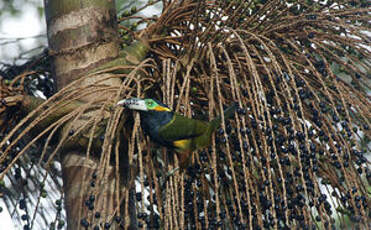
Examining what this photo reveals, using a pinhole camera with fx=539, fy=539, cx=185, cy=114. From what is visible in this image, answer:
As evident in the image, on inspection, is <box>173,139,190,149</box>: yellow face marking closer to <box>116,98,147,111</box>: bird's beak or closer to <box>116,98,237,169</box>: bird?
<box>116,98,237,169</box>: bird

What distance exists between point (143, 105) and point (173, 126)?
0.21 metres

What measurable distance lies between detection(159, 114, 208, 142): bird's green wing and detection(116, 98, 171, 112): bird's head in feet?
0.23

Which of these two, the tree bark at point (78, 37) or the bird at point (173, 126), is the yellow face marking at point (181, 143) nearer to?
the bird at point (173, 126)

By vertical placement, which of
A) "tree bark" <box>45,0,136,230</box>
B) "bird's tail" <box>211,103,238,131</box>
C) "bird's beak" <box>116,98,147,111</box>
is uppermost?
"tree bark" <box>45,0,136,230</box>

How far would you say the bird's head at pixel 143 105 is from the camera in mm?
2045

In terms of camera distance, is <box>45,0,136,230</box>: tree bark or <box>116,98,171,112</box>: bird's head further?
<box>45,0,136,230</box>: tree bark

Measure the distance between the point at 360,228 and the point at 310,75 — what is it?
29.1 inches

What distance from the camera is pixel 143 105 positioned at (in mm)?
2111

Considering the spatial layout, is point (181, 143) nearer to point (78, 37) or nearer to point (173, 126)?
point (173, 126)

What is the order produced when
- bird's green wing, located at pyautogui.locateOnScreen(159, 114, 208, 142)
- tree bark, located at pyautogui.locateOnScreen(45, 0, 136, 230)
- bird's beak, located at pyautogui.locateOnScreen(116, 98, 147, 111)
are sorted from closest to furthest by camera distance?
bird's beak, located at pyautogui.locateOnScreen(116, 98, 147, 111) < bird's green wing, located at pyautogui.locateOnScreen(159, 114, 208, 142) < tree bark, located at pyautogui.locateOnScreen(45, 0, 136, 230)

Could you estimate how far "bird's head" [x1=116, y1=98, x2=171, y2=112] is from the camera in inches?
80.5

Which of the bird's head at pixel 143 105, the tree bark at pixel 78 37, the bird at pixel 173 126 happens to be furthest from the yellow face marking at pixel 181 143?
the tree bark at pixel 78 37

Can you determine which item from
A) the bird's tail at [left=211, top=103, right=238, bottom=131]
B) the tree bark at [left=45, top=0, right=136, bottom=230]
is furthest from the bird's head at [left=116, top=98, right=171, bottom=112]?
the tree bark at [left=45, top=0, right=136, bottom=230]

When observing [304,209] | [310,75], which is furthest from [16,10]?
[304,209]
